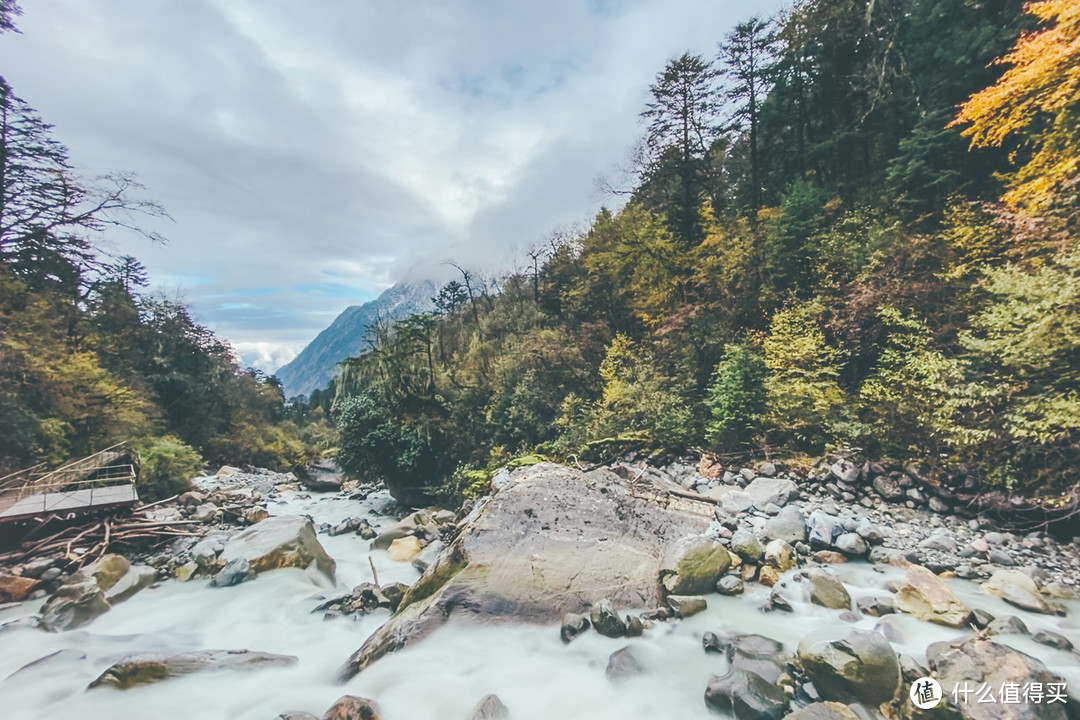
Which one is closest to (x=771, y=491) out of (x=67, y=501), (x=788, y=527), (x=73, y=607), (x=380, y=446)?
(x=788, y=527)

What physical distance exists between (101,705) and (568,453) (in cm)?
1080

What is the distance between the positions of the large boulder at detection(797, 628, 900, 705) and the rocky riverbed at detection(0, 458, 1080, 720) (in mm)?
17

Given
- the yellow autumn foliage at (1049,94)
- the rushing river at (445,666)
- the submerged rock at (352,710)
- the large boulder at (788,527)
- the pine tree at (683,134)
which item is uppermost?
the pine tree at (683,134)

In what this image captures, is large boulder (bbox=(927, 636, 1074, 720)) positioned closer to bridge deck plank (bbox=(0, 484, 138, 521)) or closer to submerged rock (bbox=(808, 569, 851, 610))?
submerged rock (bbox=(808, 569, 851, 610))

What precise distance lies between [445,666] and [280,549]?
6.28 metres

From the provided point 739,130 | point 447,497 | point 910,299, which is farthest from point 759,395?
point 739,130

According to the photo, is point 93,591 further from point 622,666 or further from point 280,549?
point 622,666

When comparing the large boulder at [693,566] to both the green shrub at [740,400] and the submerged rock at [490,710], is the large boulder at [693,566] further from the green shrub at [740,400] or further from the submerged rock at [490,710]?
the green shrub at [740,400]

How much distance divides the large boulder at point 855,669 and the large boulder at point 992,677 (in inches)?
15.2

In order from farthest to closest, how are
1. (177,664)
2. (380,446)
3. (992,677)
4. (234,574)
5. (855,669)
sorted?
(380,446) < (234,574) < (177,664) < (855,669) < (992,677)

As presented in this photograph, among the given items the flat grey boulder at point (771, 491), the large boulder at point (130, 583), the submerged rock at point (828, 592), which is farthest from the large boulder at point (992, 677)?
the large boulder at point (130, 583)

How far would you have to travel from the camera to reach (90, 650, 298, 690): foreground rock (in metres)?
5.10

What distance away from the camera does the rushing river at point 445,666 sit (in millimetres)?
Answer: 4570

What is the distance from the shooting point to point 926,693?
3639 mm
